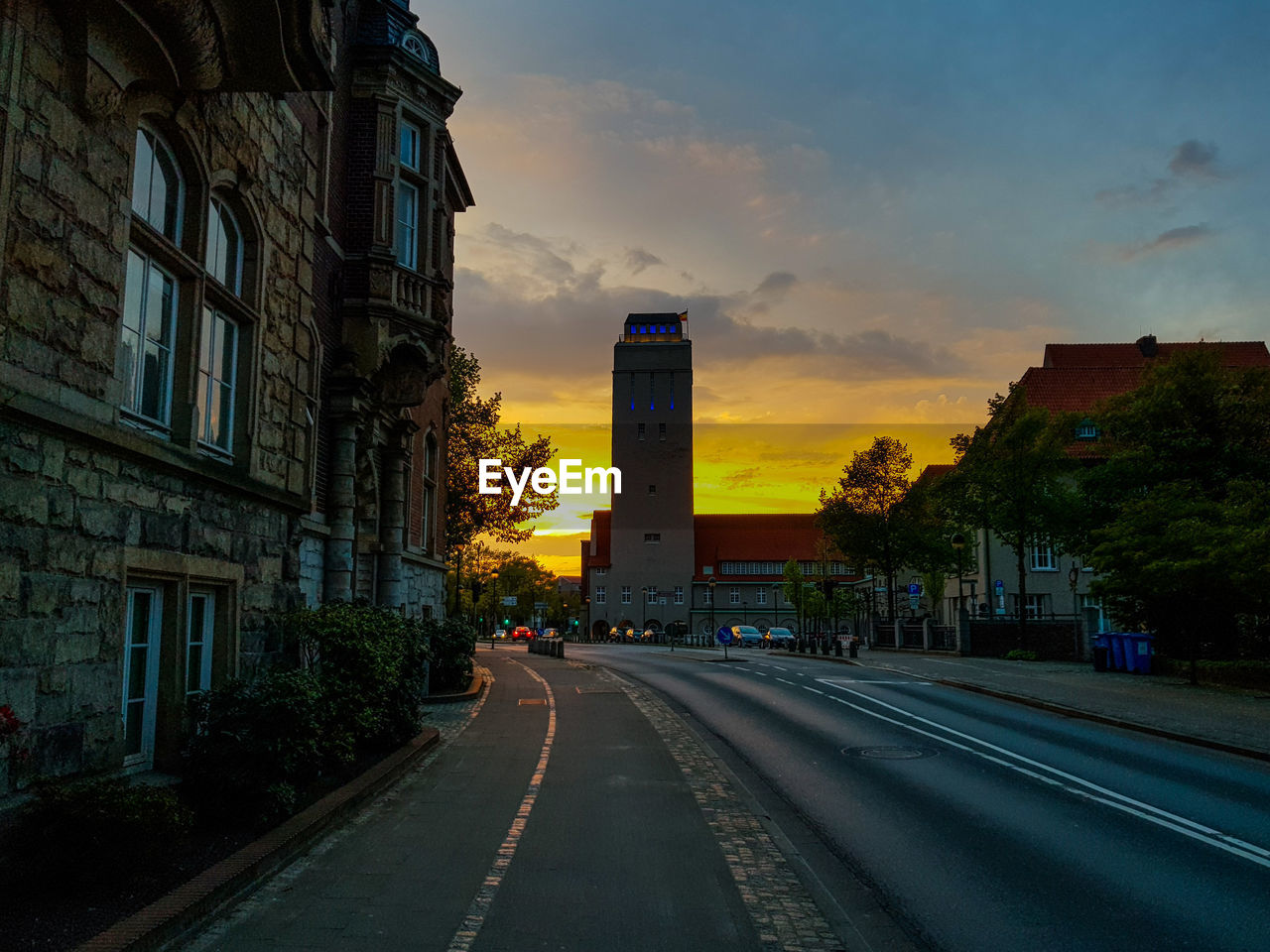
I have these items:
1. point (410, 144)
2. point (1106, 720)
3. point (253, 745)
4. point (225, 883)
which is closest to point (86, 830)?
point (225, 883)

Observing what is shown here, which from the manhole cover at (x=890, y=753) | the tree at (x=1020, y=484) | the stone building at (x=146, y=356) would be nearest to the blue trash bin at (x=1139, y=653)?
the tree at (x=1020, y=484)

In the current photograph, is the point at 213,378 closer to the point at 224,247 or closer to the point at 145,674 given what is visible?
the point at 224,247

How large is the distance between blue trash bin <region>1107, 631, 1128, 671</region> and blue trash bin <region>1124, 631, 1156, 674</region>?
0.31 metres

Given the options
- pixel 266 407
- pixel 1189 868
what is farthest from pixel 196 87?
pixel 1189 868

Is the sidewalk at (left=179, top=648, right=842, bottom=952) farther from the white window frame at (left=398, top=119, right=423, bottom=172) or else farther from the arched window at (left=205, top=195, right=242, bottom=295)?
the white window frame at (left=398, top=119, right=423, bottom=172)

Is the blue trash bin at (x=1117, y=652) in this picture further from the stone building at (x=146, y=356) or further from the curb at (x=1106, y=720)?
the stone building at (x=146, y=356)

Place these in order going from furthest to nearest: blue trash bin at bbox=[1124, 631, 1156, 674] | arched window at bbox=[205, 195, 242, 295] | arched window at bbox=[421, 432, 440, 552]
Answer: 1. blue trash bin at bbox=[1124, 631, 1156, 674]
2. arched window at bbox=[421, 432, 440, 552]
3. arched window at bbox=[205, 195, 242, 295]

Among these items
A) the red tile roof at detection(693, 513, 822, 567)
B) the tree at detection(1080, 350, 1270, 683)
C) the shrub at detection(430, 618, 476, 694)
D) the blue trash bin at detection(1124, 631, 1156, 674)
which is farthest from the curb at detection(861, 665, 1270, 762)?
the red tile roof at detection(693, 513, 822, 567)

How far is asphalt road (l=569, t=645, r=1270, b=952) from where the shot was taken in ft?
21.5

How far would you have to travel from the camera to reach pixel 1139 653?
3036cm

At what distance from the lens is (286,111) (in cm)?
1140

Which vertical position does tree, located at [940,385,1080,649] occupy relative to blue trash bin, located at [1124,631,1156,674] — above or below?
above

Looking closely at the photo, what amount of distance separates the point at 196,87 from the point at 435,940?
22.0 ft

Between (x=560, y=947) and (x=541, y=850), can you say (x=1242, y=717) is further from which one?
(x=560, y=947)
